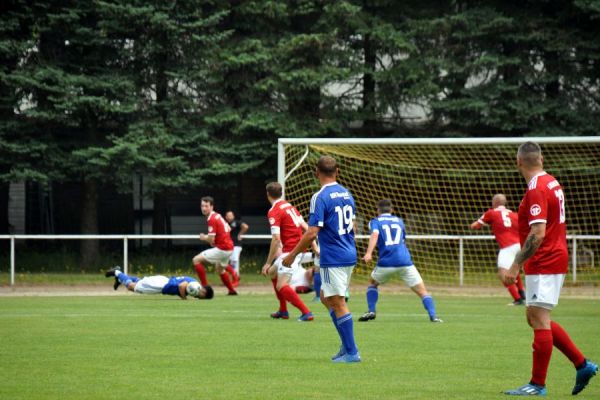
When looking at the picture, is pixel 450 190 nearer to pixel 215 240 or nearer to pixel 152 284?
pixel 215 240

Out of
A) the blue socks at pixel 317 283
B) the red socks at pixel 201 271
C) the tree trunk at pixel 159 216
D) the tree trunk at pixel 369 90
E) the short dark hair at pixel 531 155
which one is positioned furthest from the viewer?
the tree trunk at pixel 159 216

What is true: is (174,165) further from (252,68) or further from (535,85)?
(535,85)

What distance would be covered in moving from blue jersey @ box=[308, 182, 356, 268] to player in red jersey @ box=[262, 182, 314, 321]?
3.89 meters

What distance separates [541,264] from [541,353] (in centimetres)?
73

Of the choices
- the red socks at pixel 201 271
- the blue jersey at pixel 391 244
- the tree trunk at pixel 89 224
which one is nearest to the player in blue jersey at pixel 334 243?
the blue jersey at pixel 391 244

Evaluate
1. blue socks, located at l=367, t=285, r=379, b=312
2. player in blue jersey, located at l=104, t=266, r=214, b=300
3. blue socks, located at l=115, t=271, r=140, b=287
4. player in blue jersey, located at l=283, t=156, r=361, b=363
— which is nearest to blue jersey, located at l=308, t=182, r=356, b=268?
player in blue jersey, located at l=283, t=156, r=361, b=363

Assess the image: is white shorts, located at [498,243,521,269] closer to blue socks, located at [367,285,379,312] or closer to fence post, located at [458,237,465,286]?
blue socks, located at [367,285,379,312]

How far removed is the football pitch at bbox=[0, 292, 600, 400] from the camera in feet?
28.8

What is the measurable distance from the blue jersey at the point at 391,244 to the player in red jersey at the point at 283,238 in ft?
4.32

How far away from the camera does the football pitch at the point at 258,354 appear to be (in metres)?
8.77

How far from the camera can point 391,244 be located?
16.3 metres

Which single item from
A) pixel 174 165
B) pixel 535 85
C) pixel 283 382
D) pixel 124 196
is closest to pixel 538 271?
pixel 283 382

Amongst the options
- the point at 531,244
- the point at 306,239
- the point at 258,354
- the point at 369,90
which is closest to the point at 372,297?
the point at 258,354

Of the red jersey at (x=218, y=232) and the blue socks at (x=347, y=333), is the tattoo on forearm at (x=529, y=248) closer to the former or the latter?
the blue socks at (x=347, y=333)
